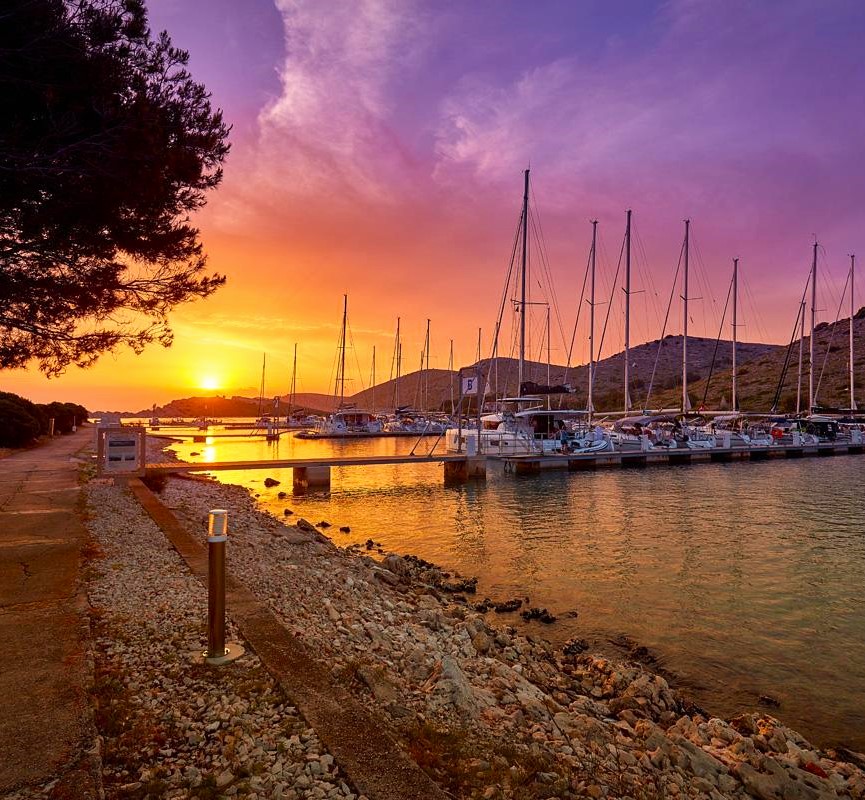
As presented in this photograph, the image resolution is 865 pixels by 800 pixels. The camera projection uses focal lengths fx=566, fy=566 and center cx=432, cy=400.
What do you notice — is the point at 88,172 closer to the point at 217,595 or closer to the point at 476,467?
the point at 217,595

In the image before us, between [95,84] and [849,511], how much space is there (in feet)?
86.7

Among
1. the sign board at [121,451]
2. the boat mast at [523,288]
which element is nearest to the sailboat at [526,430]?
the boat mast at [523,288]

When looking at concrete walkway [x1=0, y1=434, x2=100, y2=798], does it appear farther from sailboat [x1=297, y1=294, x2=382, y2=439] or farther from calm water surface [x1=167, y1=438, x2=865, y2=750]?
sailboat [x1=297, y1=294, x2=382, y2=439]

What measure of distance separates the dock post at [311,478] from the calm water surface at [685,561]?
101 cm

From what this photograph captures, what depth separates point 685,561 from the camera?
1444 cm

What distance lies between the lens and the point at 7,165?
724cm

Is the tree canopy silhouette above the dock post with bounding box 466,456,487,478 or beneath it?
above

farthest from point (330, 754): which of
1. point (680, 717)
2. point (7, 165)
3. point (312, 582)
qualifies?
point (7, 165)

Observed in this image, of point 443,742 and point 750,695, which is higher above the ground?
point 443,742

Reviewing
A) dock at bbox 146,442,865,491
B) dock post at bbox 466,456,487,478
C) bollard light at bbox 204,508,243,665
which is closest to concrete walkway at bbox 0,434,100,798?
bollard light at bbox 204,508,243,665

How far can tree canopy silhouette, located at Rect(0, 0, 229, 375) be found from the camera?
713 cm

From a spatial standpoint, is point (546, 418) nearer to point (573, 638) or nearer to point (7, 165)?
point (573, 638)

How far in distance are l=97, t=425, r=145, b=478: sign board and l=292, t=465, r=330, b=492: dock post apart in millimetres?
9252

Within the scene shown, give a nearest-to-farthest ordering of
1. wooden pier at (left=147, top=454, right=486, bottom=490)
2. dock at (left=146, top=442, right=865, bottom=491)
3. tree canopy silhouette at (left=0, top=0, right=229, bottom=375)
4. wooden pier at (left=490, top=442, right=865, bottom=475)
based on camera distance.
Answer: tree canopy silhouette at (left=0, top=0, right=229, bottom=375), wooden pier at (left=147, top=454, right=486, bottom=490), dock at (left=146, top=442, right=865, bottom=491), wooden pier at (left=490, top=442, right=865, bottom=475)
